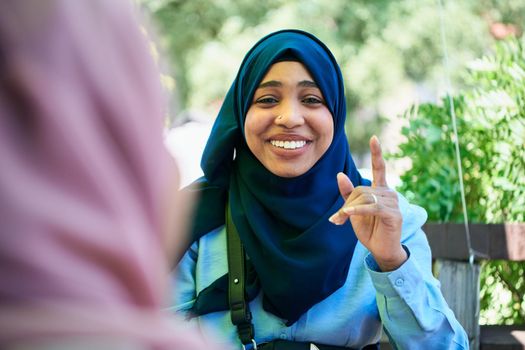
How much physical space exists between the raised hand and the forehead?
0.40 metres

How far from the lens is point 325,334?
255cm

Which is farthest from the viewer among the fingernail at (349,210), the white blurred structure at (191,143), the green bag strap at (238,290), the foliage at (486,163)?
the white blurred structure at (191,143)

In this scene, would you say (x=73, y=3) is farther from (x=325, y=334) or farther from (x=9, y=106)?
(x=325, y=334)

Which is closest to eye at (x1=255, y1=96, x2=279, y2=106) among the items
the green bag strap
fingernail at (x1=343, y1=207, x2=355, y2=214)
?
the green bag strap

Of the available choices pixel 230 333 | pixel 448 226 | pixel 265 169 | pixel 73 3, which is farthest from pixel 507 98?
pixel 73 3

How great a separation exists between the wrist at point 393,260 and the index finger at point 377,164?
187 mm

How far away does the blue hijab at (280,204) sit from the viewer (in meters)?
2.55

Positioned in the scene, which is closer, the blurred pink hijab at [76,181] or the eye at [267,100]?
the blurred pink hijab at [76,181]

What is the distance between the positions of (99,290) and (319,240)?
1.89 m

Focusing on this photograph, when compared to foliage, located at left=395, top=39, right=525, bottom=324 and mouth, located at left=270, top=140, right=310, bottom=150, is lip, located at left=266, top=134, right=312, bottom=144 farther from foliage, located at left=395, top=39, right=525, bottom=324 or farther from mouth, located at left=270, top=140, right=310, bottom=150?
foliage, located at left=395, top=39, right=525, bottom=324

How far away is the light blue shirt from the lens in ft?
7.87

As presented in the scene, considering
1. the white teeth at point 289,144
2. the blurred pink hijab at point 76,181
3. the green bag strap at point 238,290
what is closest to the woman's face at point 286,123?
the white teeth at point 289,144

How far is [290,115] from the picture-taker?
2.57 metres

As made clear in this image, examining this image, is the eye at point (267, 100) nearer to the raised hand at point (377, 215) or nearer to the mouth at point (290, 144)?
the mouth at point (290, 144)
